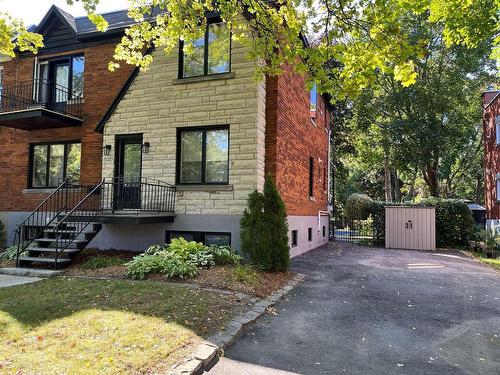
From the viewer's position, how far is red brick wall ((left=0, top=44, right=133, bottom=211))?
12695 millimetres

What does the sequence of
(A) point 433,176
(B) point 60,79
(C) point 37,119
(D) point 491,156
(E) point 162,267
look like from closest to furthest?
(E) point 162,267, (C) point 37,119, (B) point 60,79, (D) point 491,156, (A) point 433,176

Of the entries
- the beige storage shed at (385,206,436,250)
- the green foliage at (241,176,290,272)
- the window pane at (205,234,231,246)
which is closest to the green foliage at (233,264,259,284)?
the green foliage at (241,176,290,272)

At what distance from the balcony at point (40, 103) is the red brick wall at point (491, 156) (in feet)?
67.4

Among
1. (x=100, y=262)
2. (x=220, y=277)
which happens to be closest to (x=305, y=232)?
(x=220, y=277)

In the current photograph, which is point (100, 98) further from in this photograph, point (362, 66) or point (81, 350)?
point (81, 350)

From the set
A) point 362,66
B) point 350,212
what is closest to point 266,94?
point 362,66

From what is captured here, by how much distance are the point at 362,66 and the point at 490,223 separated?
17900mm

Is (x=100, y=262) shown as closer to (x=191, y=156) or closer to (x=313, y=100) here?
(x=191, y=156)

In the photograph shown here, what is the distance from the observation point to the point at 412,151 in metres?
23.5

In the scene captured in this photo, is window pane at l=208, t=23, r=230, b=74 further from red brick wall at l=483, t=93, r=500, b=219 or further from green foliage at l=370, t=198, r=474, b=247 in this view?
red brick wall at l=483, t=93, r=500, b=219

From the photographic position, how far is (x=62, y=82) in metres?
13.9

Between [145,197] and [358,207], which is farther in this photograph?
[358,207]

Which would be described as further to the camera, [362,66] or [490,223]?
[490,223]

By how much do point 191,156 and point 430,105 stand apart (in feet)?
57.6
